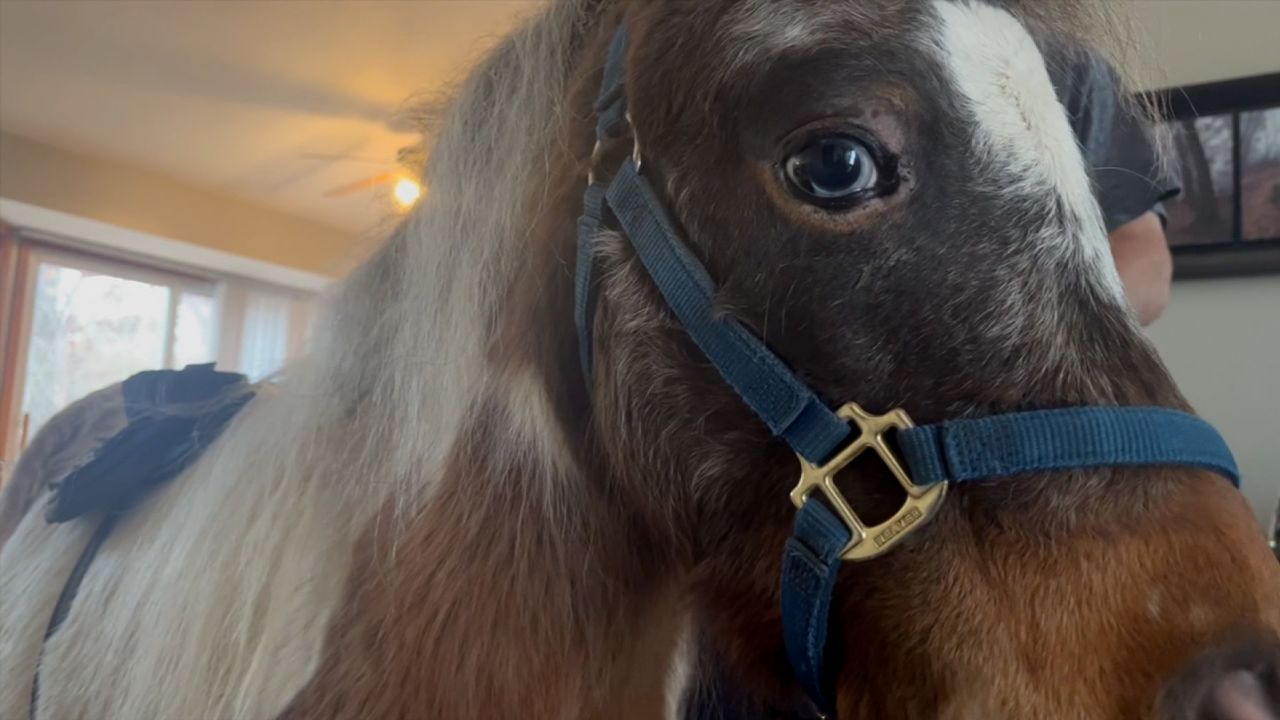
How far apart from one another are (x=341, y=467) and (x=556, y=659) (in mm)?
210

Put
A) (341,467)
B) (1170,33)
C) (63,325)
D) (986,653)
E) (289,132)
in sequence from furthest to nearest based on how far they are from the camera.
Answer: (63,325), (289,132), (1170,33), (341,467), (986,653)

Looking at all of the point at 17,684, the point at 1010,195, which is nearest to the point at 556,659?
the point at 1010,195

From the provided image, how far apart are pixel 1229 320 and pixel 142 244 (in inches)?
156

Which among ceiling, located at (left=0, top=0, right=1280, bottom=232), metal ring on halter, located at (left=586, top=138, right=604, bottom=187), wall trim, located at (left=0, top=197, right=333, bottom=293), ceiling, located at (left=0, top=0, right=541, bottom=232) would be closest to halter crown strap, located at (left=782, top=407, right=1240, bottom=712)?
metal ring on halter, located at (left=586, top=138, right=604, bottom=187)

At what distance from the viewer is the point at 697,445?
0.50 metres

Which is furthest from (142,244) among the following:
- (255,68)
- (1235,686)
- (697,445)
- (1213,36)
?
(1235,686)

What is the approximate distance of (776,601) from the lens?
0.49 m

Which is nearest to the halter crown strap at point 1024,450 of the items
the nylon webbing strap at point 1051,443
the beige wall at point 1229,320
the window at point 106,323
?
the nylon webbing strap at point 1051,443

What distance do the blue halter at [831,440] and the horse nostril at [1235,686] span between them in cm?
9

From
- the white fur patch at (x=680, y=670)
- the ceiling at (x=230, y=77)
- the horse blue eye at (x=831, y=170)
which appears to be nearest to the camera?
the horse blue eye at (x=831, y=170)

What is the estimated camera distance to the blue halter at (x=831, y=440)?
0.42 metres

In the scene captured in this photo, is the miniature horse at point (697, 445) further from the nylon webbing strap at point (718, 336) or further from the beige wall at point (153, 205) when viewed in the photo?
the beige wall at point (153, 205)

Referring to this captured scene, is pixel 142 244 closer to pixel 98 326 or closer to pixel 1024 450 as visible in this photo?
pixel 98 326

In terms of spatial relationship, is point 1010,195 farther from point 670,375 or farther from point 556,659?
point 556,659
